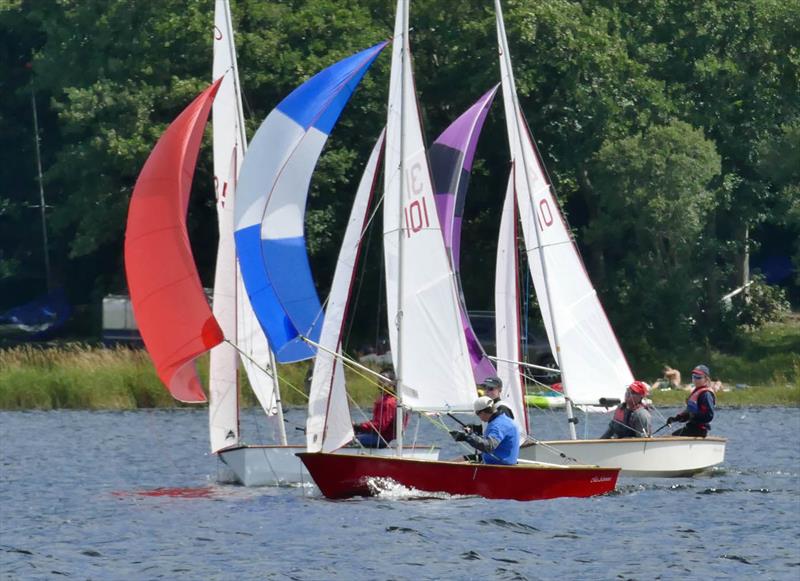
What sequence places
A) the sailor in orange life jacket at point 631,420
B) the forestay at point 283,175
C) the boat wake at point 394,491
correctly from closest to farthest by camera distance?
1. the boat wake at point 394,491
2. the forestay at point 283,175
3. the sailor in orange life jacket at point 631,420

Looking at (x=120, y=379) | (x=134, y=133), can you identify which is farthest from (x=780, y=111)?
(x=120, y=379)

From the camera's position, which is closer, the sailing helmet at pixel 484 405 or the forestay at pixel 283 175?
the sailing helmet at pixel 484 405

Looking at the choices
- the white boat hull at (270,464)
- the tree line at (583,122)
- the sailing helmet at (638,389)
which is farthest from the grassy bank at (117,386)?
the sailing helmet at (638,389)

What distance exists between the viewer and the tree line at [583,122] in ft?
152

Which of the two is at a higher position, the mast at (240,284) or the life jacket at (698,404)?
the mast at (240,284)

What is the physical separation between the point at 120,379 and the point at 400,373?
16.4m

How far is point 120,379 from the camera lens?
37625mm

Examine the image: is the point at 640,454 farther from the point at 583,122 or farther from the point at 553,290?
the point at 583,122

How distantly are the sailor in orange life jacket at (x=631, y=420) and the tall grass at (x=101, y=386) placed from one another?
1228 cm

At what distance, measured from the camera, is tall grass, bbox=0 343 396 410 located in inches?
1480

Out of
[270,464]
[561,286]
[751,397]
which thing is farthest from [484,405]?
[751,397]

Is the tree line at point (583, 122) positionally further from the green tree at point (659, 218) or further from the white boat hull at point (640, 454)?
the white boat hull at point (640, 454)

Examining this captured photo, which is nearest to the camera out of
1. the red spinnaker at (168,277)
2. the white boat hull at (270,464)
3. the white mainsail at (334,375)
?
the white mainsail at (334,375)

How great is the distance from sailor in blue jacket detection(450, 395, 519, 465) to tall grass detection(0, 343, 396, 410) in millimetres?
15474
